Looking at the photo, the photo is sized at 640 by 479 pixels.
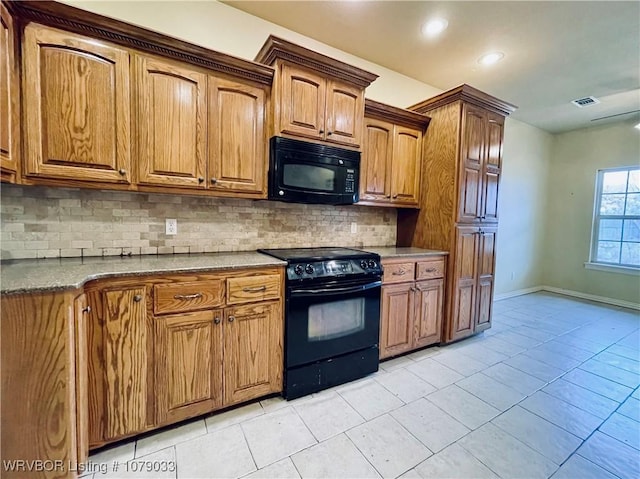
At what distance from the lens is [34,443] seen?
1.20 meters

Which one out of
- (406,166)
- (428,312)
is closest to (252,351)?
(428,312)

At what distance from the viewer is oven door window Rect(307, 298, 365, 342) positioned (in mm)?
2061

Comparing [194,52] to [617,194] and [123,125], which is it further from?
[617,194]

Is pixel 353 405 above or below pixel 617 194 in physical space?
below

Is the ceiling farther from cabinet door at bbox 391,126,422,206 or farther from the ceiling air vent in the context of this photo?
cabinet door at bbox 391,126,422,206

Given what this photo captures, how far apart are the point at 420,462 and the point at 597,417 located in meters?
1.39

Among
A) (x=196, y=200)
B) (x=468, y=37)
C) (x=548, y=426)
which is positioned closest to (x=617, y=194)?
(x=468, y=37)

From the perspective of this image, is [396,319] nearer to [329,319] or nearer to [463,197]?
[329,319]

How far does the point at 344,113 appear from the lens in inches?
93.4

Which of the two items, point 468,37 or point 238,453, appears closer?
point 238,453

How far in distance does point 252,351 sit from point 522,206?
200 inches

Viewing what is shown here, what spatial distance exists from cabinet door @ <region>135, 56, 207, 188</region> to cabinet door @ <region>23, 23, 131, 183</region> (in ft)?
0.29

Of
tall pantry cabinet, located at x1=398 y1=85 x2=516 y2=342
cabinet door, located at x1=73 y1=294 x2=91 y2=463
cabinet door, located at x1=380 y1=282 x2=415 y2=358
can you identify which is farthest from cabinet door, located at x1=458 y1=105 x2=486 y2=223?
cabinet door, located at x1=73 y1=294 x2=91 y2=463

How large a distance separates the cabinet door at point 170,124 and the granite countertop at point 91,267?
519mm
